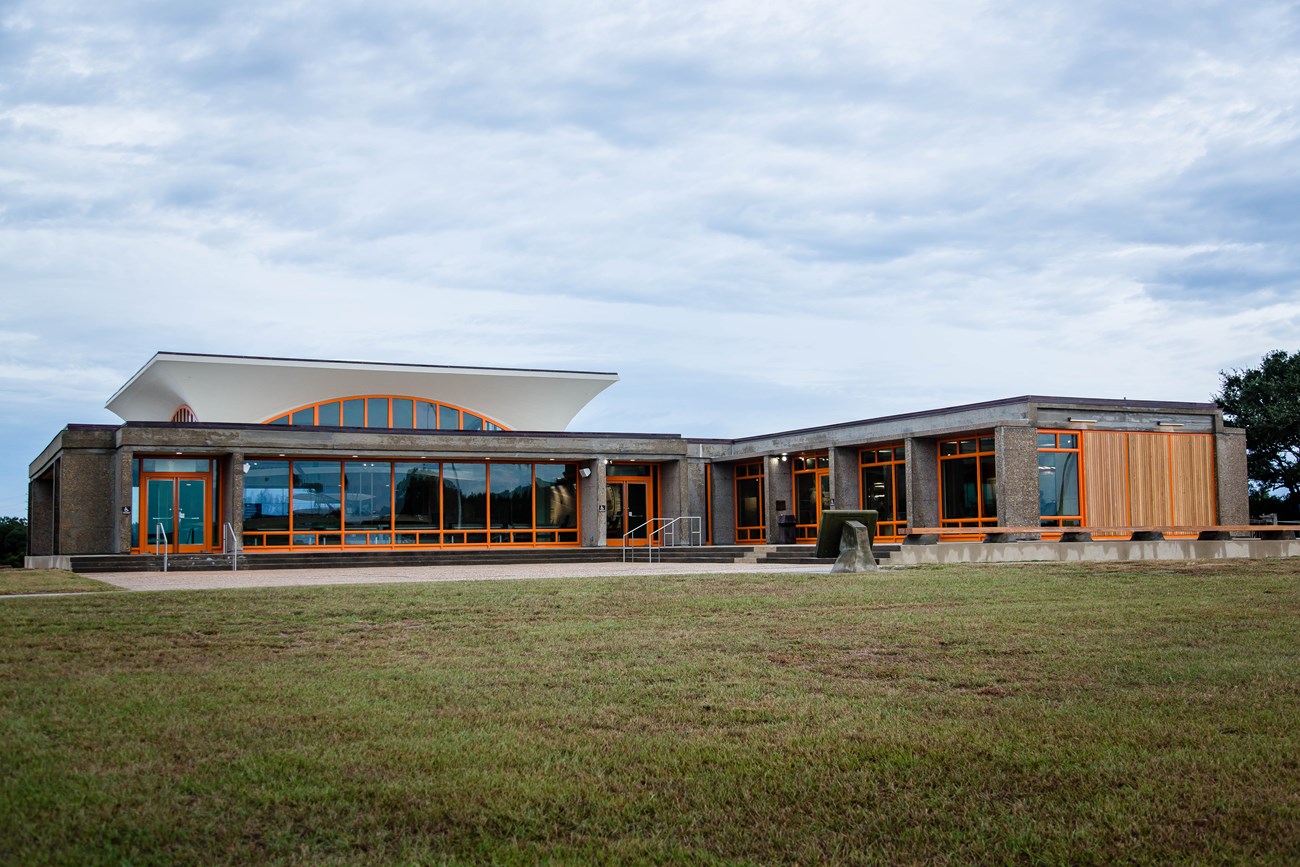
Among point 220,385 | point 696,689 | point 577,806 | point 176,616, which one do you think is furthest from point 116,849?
point 220,385

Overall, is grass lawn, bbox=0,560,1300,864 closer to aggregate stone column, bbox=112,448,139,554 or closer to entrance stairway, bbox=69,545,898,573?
entrance stairway, bbox=69,545,898,573

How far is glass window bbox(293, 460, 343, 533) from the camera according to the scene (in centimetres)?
3158

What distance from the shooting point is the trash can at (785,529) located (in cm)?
3388

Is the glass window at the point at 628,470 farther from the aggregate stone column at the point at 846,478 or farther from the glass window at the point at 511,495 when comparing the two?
the aggregate stone column at the point at 846,478

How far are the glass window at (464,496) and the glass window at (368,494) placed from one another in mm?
1596

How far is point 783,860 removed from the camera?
421 cm

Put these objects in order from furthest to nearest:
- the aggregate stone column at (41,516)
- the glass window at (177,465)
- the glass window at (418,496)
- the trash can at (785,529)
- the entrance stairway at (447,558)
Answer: the aggregate stone column at (41,516) → the trash can at (785,529) → the glass window at (418,496) → the glass window at (177,465) → the entrance stairway at (447,558)

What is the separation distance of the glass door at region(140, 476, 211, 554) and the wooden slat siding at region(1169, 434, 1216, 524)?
2482cm

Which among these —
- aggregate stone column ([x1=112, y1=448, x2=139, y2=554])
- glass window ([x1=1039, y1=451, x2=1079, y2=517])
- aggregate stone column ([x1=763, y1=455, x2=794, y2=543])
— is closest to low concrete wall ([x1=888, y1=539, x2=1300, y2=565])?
glass window ([x1=1039, y1=451, x2=1079, y2=517])

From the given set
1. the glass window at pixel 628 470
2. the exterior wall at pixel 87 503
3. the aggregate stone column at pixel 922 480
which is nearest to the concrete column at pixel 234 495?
the exterior wall at pixel 87 503

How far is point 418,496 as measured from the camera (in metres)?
32.8

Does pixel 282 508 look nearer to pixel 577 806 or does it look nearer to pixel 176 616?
pixel 176 616

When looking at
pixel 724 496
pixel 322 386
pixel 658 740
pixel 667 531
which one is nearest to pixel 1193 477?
pixel 667 531

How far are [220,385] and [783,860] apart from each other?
1336 inches
